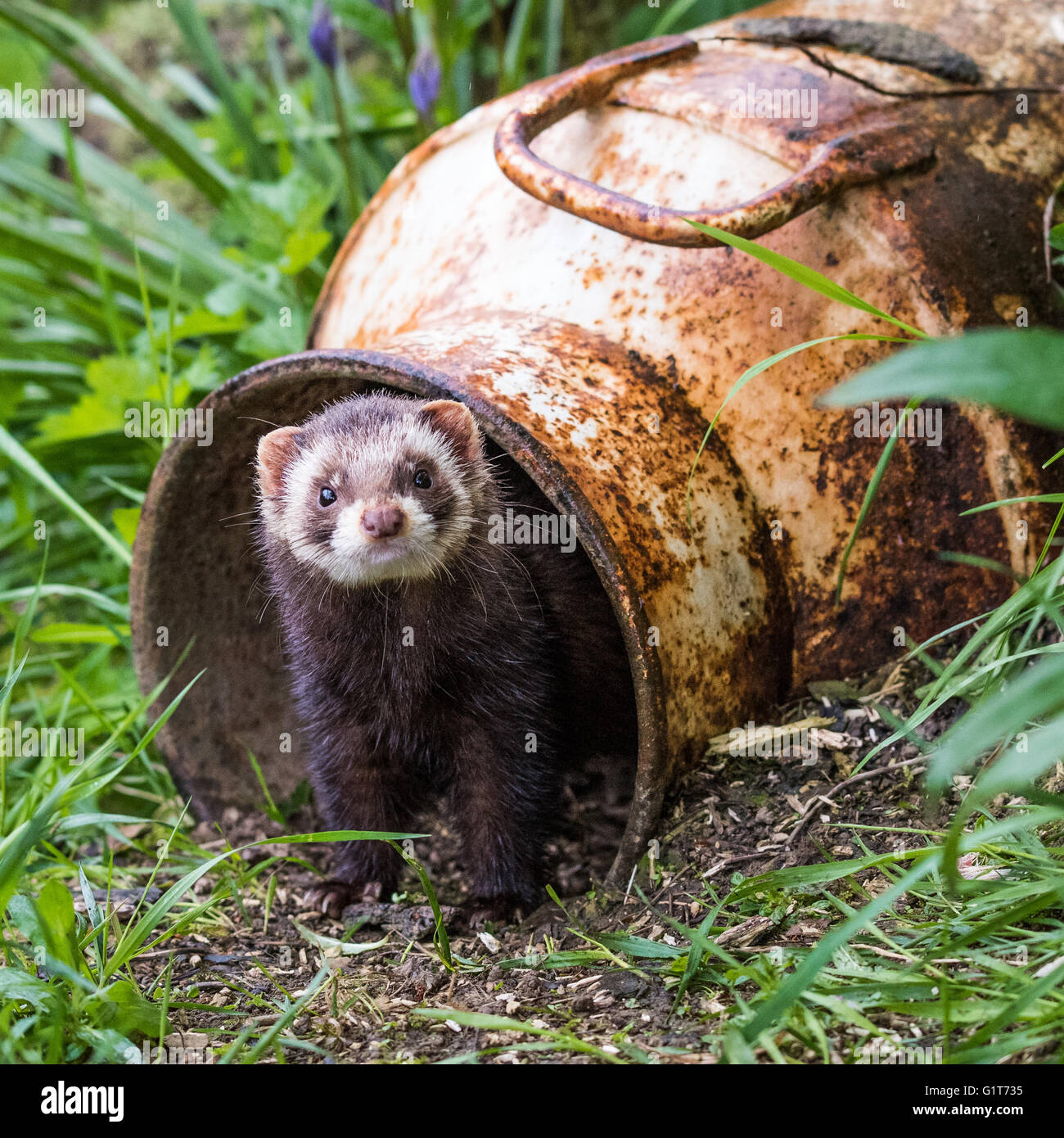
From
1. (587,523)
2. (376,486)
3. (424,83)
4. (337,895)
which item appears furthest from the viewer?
(424,83)

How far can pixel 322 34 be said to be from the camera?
14.6 feet

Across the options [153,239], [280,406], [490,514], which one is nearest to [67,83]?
[153,239]

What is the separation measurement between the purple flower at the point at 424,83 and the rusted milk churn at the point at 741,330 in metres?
1.20

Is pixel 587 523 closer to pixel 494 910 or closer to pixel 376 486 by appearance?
pixel 376 486

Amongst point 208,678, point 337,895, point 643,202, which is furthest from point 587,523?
point 208,678

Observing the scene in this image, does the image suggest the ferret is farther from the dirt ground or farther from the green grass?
the green grass

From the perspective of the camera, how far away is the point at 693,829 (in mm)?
2852

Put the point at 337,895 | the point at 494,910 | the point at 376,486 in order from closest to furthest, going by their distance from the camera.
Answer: the point at 376,486
the point at 494,910
the point at 337,895

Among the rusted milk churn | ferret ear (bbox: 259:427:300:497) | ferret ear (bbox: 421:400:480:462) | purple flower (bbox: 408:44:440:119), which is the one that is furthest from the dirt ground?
purple flower (bbox: 408:44:440:119)

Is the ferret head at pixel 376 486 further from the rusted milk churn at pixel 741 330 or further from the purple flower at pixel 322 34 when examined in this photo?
the purple flower at pixel 322 34

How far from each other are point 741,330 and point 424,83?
2174 millimetres

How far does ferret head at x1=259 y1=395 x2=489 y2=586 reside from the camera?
9.09 feet

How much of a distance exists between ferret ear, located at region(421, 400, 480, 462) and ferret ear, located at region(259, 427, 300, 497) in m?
0.38
